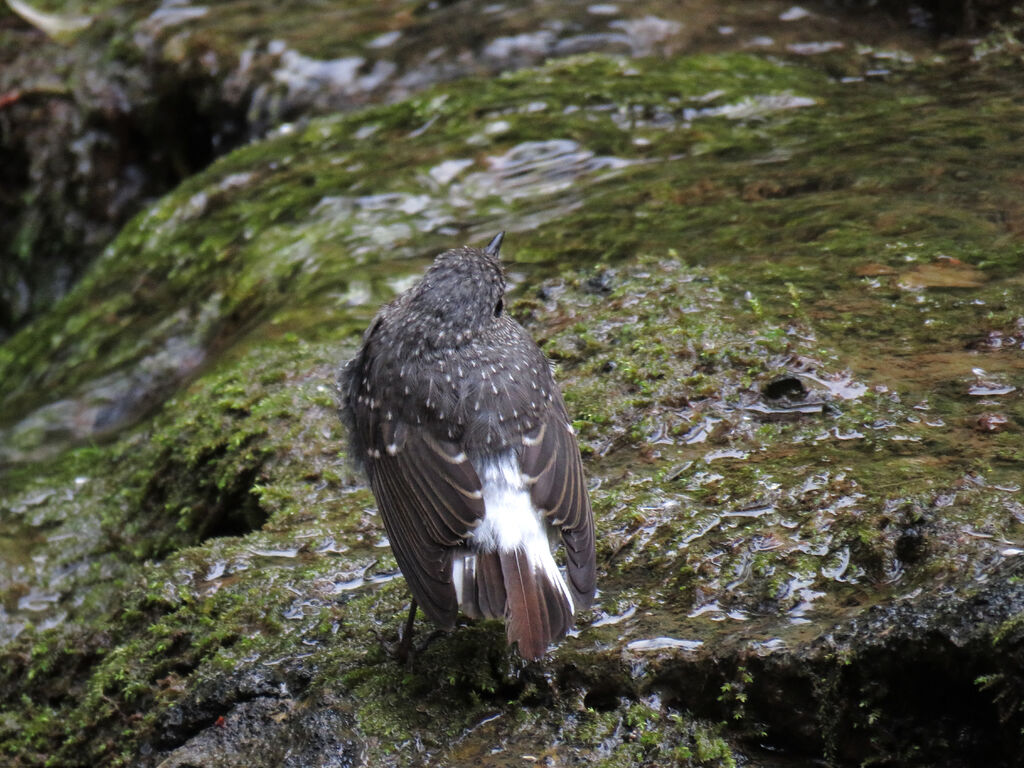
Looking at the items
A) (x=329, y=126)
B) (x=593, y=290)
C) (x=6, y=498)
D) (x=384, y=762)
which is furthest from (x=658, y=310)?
(x=329, y=126)

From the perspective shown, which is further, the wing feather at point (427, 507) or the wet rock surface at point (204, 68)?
the wet rock surface at point (204, 68)

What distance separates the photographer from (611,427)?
4.94 m

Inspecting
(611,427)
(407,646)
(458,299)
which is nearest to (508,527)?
(407,646)

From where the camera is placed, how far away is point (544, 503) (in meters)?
3.71

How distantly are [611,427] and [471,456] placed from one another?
3.98 feet

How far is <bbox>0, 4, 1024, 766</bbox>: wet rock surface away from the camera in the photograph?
3.38 meters

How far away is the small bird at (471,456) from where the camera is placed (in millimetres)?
3459

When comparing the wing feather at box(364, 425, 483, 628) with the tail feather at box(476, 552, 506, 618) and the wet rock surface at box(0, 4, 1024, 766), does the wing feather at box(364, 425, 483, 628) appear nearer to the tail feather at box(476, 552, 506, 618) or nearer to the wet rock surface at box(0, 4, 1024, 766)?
the tail feather at box(476, 552, 506, 618)

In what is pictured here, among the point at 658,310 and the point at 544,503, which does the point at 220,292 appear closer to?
the point at 658,310

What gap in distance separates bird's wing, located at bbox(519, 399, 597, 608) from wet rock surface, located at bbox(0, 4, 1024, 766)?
26 centimetres

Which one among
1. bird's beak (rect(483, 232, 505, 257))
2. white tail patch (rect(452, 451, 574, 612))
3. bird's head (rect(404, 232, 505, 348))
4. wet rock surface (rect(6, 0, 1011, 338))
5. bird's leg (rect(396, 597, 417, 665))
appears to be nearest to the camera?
white tail patch (rect(452, 451, 574, 612))

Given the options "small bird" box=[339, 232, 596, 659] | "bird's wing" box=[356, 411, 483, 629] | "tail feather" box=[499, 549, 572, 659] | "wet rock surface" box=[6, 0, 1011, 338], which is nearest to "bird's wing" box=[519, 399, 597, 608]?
"small bird" box=[339, 232, 596, 659]

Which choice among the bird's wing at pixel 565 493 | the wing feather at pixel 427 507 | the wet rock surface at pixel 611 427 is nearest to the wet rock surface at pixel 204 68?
the wet rock surface at pixel 611 427

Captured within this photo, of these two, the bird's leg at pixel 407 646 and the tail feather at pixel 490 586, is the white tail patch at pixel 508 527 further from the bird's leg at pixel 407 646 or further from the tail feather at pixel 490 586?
the bird's leg at pixel 407 646
